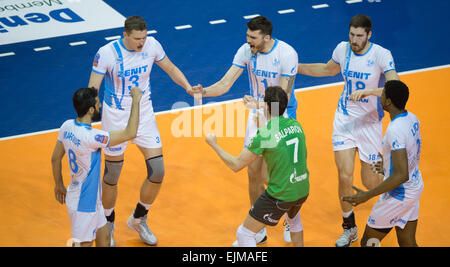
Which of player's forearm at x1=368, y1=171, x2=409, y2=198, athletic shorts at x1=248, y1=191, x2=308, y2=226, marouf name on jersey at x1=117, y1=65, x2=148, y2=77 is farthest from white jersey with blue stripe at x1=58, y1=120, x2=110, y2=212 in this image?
player's forearm at x1=368, y1=171, x2=409, y2=198

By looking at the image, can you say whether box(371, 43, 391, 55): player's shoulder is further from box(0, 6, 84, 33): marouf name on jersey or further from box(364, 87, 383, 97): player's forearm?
box(0, 6, 84, 33): marouf name on jersey

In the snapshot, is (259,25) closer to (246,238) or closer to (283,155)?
(283,155)

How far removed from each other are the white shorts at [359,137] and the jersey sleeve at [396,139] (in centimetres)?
169

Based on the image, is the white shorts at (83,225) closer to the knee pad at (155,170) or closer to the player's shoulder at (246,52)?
the knee pad at (155,170)

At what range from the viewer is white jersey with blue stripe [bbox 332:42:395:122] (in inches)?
340

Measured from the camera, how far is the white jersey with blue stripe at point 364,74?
28.3ft

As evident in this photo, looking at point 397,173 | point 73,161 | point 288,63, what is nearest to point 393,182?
point 397,173

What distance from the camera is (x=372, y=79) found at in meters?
8.66

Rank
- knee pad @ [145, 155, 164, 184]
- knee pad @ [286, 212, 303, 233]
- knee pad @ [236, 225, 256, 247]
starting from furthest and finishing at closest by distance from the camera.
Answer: knee pad @ [145, 155, 164, 184] < knee pad @ [286, 212, 303, 233] < knee pad @ [236, 225, 256, 247]

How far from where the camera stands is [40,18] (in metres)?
14.3

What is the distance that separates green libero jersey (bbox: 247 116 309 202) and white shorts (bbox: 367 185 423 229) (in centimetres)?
82

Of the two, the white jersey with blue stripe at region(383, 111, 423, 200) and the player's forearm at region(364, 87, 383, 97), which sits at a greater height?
the player's forearm at region(364, 87, 383, 97)
